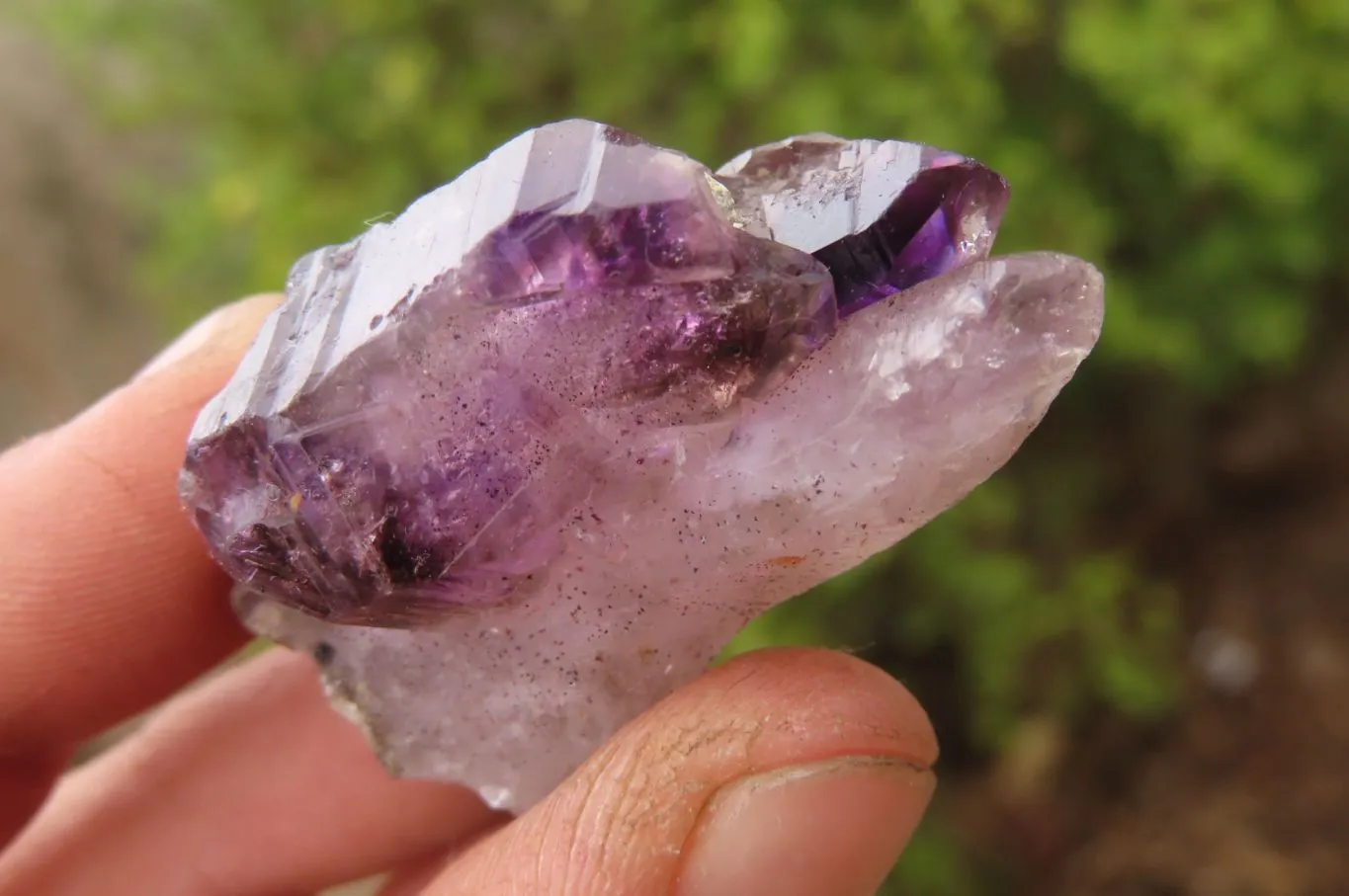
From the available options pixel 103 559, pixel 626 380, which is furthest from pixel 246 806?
pixel 626 380

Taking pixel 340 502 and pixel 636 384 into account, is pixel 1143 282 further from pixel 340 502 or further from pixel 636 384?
pixel 340 502

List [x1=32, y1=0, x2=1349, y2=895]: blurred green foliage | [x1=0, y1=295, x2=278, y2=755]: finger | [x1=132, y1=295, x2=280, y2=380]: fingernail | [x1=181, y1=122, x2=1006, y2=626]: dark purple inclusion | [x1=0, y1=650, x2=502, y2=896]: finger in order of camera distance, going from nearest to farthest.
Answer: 1. [x1=181, y1=122, x2=1006, y2=626]: dark purple inclusion
2. [x1=0, y1=295, x2=278, y2=755]: finger
3. [x1=132, y1=295, x2=280, y2=380]: fingernail
4. [x1=0, y1=650, x2=502, y2=896]: finger
5. [x1=32, y1=0, x2=1349, y2=895]: blurred green foliage

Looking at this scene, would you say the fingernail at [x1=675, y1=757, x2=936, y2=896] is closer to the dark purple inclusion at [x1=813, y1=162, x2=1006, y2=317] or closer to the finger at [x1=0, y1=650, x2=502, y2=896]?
the dark purple inclusion at [x1=813, y1=162, x2=1006, y2=317]

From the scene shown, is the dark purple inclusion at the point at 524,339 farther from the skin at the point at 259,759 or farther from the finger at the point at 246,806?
the finger at the point at 246,806

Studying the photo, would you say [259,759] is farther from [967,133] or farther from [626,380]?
[967,133]

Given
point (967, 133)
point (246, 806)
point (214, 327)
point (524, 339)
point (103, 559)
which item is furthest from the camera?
point (967, 133)

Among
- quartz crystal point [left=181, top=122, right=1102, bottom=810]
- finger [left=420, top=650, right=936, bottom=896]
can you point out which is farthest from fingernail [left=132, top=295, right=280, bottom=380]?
finger [left=420, top=650, right=936, bottom=896]
